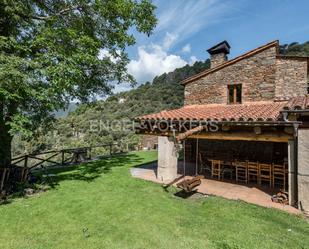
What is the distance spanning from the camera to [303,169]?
6469 mm

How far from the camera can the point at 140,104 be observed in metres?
40.7

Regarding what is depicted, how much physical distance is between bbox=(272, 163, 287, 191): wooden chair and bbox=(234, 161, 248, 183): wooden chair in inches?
42.8

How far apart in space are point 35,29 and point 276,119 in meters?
10.1

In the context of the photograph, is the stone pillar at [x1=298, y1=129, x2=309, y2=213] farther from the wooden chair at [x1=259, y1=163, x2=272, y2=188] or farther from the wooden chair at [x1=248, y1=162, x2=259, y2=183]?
the wooden chair at [x1=248, y1=162, x2=259, y2=183]

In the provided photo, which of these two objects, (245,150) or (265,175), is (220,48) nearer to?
(245,150)

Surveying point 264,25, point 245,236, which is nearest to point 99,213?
point 245,236

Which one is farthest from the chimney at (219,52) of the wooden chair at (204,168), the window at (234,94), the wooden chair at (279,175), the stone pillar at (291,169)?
the stone pillar at (291,169)

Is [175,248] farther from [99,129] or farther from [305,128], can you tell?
[99,129]

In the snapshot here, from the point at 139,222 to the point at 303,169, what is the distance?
486 cm

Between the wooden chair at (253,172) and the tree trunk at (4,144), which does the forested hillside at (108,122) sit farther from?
the wooden chair at (253,172)

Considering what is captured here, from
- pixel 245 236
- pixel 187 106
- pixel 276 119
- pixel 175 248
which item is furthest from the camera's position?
pixel 187 106

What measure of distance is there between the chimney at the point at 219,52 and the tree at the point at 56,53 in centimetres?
473

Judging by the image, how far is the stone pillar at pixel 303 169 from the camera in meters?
6.42

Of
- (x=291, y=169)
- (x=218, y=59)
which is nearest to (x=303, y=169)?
(x=291, y=169)
